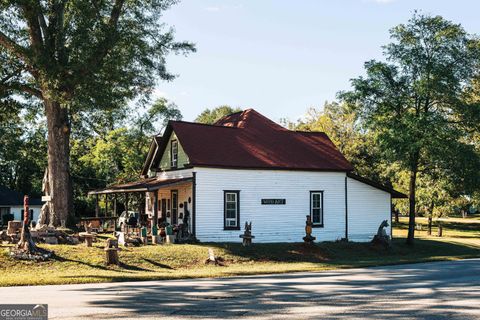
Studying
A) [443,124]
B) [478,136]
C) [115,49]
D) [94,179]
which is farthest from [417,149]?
[94,179]

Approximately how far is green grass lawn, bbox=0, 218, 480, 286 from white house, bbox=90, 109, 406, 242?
2.00 meters

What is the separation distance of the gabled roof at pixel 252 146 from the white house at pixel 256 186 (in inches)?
2.5

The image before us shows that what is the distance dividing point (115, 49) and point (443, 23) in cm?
1985

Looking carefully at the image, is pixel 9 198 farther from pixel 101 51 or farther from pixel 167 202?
pixel 101 51

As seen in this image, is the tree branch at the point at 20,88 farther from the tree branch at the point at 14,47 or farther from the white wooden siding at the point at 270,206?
the white wooden siding at the point at 270,206

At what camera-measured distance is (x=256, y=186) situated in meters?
31.8

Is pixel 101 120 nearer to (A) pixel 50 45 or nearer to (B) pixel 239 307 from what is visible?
(A) pixel 50 45

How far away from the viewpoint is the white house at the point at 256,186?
99.9ft

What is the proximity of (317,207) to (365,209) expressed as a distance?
3.70 meters

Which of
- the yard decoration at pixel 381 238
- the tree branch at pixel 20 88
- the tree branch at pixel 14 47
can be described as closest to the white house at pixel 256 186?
the yard decoration at pixel 381 238

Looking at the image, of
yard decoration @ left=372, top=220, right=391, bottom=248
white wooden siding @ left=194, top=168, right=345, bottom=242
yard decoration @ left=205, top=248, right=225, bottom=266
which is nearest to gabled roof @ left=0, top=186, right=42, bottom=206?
white wooden siding @ left=194, top=168, right=345, bottom=242

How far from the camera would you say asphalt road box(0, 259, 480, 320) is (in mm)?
11227

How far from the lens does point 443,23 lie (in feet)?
112

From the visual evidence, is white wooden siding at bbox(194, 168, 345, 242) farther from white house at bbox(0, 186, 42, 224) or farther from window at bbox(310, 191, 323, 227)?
white house at bbox(0, 186, 42, 224)
